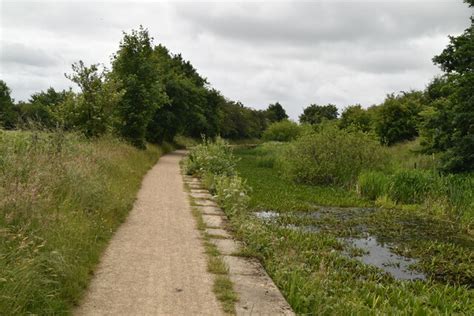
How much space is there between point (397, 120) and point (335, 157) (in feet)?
45.9

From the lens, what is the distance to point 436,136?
18.4 meters

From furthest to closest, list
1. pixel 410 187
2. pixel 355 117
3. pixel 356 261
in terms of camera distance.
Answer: pixel 355 117, pixel 410 187, pixel 356 261

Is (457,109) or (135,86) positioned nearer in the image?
(457,109)

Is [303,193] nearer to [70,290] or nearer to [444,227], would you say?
[444,227]

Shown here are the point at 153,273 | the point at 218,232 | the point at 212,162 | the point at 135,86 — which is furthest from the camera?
the point at 135,86

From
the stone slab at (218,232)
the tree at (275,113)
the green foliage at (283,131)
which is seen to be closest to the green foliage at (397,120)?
the stone slab at (218,232)

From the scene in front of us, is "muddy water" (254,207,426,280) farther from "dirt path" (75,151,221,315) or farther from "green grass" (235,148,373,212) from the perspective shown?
"dirt path" (75,151,221,315)

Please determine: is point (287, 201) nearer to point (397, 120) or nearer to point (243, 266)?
point (243, 266)

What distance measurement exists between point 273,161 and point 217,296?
2481 centimetres

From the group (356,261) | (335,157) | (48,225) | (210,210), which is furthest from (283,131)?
(48,225)

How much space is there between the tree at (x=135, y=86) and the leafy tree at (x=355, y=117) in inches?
778

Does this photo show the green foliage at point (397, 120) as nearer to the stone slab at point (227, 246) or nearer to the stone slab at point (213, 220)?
the stone slab at point (213, 220)

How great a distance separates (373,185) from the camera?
15664 mm

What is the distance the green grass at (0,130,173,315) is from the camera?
405cm
